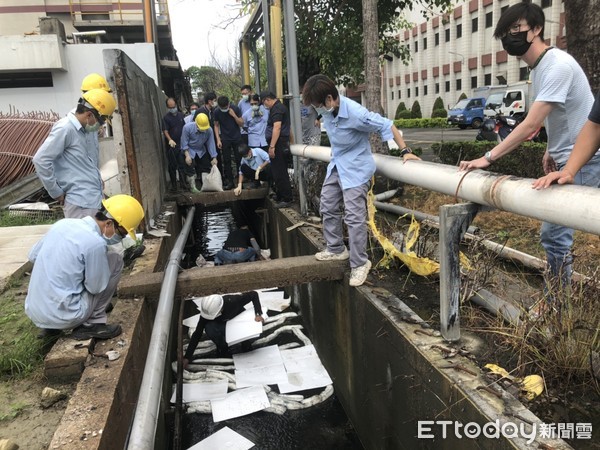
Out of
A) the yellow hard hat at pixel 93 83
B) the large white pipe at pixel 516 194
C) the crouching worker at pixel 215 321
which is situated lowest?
the crouching worker at pixel 215 321

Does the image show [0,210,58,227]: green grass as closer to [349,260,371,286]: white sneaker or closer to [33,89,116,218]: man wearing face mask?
[33,89,116,218]: man wearing face mask

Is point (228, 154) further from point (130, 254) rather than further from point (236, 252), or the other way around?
point (130, 254)

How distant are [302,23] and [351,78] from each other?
2229 millimetres

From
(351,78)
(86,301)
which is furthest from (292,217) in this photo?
(351,78)

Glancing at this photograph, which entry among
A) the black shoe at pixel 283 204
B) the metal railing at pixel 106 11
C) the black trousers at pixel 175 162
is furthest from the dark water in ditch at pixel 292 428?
the metal railing at pixel 106 11

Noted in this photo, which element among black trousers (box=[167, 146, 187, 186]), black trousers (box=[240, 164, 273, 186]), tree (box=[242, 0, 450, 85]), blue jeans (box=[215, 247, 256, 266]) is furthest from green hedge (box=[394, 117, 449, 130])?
blue jeans (box=[215, 247, 256, 266])

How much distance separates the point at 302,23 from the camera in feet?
37.4

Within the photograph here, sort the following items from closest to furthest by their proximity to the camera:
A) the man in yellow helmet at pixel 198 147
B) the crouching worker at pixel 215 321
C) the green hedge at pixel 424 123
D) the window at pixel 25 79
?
1. the crouching worker at pixel 215 321
2. the man in yellow helmet at pixel 198 147
3. the window at pixel 25 79
4. the green hedge at pixel 424 123

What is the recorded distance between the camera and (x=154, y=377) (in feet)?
8.12

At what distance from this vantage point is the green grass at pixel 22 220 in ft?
21.6

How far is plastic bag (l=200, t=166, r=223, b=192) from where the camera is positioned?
320 inches

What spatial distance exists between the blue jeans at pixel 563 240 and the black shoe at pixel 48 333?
3.01 metres

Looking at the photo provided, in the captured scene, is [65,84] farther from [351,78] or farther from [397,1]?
[397,1]

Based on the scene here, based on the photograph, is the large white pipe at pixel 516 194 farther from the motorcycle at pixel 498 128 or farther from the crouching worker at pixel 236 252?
the motorcycle at pixel 498 128
